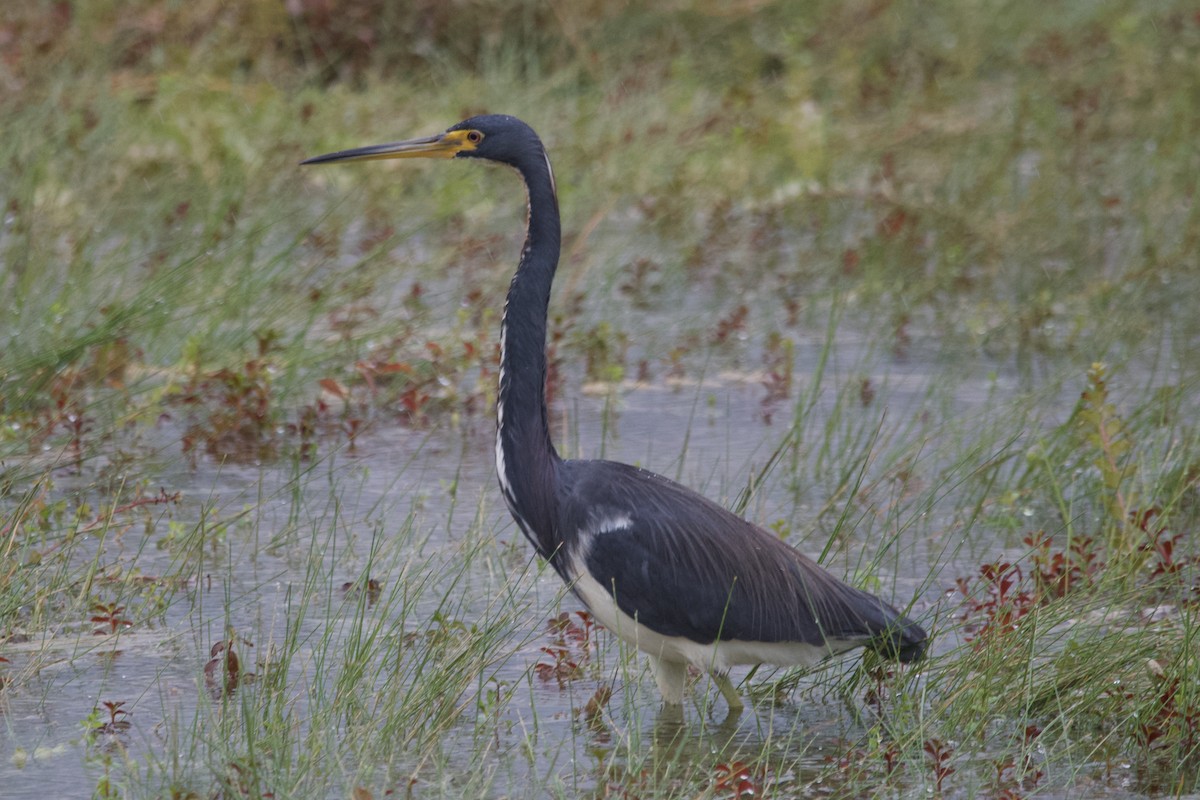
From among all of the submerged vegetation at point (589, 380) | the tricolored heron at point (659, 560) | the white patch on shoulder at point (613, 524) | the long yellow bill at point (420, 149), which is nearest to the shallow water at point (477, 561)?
the submerged vegetation at point (589, 380)

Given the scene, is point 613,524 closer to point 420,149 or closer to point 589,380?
point 420,149

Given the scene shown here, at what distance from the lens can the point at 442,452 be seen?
6809 mm

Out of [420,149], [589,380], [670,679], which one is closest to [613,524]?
[670,679]

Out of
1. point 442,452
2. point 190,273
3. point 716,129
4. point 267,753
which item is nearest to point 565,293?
point 442,452

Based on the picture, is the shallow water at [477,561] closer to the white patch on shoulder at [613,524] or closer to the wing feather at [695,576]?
the wing feather at [695,576]

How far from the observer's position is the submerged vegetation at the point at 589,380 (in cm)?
416

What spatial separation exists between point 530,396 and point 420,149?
943 millimetres

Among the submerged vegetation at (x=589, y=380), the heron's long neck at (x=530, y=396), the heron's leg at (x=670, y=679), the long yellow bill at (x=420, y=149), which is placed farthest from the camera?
the long yellow bill at (x=420, y=149)

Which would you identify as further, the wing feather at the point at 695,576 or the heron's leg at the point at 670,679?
the heron's leg at the point at 670,679

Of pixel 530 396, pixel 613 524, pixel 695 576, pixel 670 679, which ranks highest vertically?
pixel 530 396

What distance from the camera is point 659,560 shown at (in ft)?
14.5

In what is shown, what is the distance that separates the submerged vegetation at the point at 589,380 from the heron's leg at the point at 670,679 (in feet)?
0.24

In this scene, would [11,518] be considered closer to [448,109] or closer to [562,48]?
[448,109]

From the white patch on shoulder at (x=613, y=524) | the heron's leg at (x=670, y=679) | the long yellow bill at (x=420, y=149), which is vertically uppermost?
the long yellow bill at (x=420, y=149)
